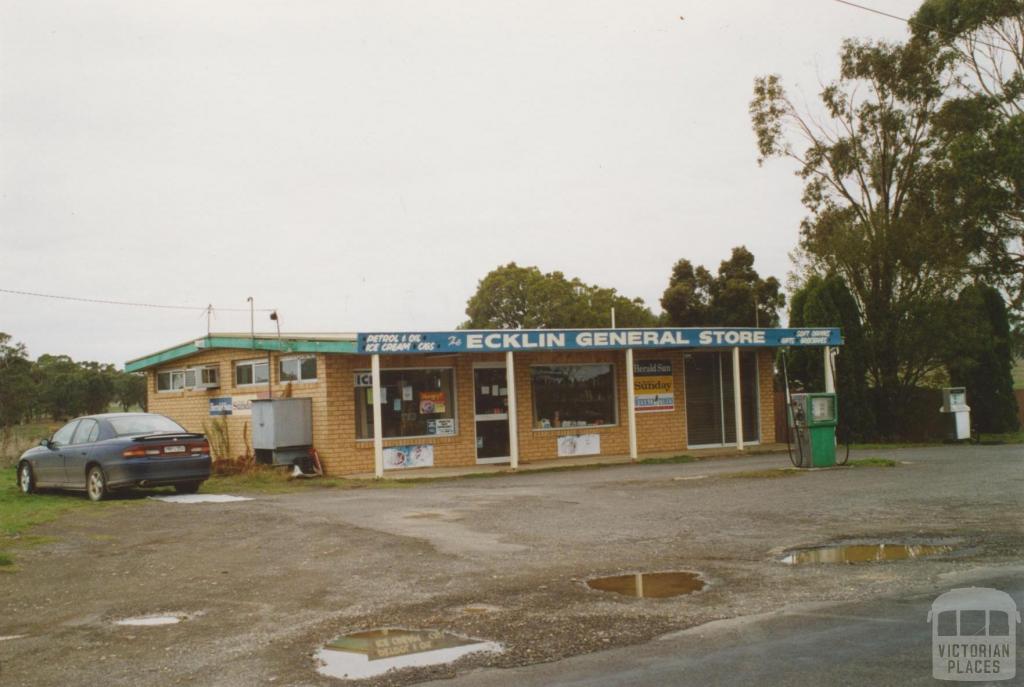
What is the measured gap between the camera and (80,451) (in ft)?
53.3

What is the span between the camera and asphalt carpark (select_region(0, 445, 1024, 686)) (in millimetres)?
6176

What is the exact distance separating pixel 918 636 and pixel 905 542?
161 inches

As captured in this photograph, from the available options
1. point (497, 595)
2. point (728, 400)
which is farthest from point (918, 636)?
point (728, 400)

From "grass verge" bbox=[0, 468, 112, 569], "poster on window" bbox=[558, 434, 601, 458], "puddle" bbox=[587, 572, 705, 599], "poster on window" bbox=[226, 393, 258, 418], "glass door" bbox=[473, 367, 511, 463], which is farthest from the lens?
"poster on window" bbox=[558, 434, 601, 458]

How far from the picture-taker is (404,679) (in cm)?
545

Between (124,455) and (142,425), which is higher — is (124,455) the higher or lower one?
the lower one

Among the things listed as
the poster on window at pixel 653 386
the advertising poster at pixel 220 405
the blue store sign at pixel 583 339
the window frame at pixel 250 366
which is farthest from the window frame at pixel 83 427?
the poster on window at pixel 653 386

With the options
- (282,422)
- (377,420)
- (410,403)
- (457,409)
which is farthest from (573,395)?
(282,422)

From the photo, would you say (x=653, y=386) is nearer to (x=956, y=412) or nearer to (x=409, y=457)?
(x=409, y=457)

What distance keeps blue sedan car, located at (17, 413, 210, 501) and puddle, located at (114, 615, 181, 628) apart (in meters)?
8.86

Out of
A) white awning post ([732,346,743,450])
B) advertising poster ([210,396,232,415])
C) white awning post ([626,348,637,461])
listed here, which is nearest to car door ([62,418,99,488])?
advertising poster ([210,396,232,415])

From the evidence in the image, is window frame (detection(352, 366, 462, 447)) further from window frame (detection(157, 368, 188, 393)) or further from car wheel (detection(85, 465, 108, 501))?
window frame (detection(157, 368, 188, 393))

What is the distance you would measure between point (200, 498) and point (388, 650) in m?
10.8

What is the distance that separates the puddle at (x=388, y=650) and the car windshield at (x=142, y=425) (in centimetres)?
1076
